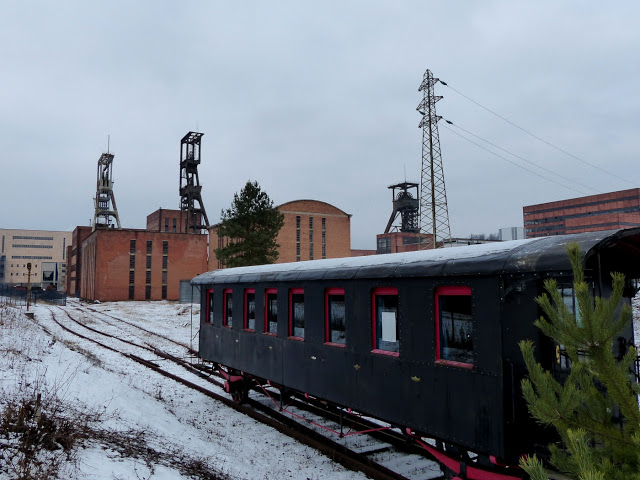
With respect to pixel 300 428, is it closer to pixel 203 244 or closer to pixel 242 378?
pixel 242 378

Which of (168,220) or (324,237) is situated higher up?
(168,220)

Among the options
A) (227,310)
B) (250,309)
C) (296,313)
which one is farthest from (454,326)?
(227,310)

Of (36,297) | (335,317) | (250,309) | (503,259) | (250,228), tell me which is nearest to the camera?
(503,259)

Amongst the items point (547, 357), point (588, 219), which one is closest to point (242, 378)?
point (547, 357)

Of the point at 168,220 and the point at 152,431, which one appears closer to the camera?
the point at 152,431

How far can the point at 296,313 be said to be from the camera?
29.7 feet

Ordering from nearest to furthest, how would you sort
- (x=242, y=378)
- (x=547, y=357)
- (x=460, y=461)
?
(x=547, y=357) → (x=460, y=461) → (x=242, y=378)

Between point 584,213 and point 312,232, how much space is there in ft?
204

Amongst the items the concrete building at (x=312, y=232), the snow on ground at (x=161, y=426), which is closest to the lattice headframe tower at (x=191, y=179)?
the concrete building at (x=312, y=232)

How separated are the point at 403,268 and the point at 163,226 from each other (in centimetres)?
9063

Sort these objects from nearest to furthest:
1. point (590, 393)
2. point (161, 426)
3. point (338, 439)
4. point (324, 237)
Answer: point (590, 393)
point (338, 439)
point (161, 426)
point (324, 237)

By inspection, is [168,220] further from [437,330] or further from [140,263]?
[437,330]

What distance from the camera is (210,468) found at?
7.25 m

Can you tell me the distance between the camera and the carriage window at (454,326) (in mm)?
5641
